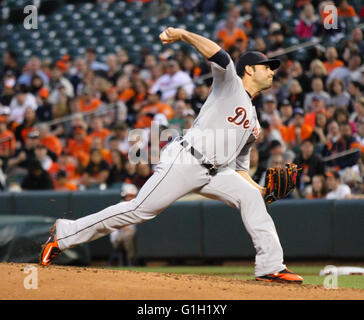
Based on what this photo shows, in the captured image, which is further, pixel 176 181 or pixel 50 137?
pixel 50 137

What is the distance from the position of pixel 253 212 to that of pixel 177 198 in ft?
1.91

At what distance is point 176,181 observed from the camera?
16.5ft

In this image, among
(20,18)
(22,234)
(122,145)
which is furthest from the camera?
(20,18)

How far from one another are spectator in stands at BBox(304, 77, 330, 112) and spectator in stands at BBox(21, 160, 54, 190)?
3.85 metres

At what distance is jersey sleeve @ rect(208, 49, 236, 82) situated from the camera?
4.82 m

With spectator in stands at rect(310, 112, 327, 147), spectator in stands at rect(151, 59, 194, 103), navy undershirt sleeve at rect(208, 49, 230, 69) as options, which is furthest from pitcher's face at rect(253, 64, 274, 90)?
spectator in stands at rect(151, 59, 194, 103)

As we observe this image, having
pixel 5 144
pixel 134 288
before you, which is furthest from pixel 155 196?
pixel 5 144

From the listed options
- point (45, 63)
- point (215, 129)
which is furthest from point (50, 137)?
point (215, 129)

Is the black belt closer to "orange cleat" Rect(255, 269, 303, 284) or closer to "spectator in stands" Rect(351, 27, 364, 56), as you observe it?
"orange cleat" Rect(255, 269, 303, 284)

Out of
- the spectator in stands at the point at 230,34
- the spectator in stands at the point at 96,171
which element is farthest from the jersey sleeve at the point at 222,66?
the spectator in stands at the point at 230,34

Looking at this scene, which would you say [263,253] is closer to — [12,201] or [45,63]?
[12,201]

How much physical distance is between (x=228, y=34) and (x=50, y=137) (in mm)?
3461

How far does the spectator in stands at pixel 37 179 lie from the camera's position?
10875 mm
